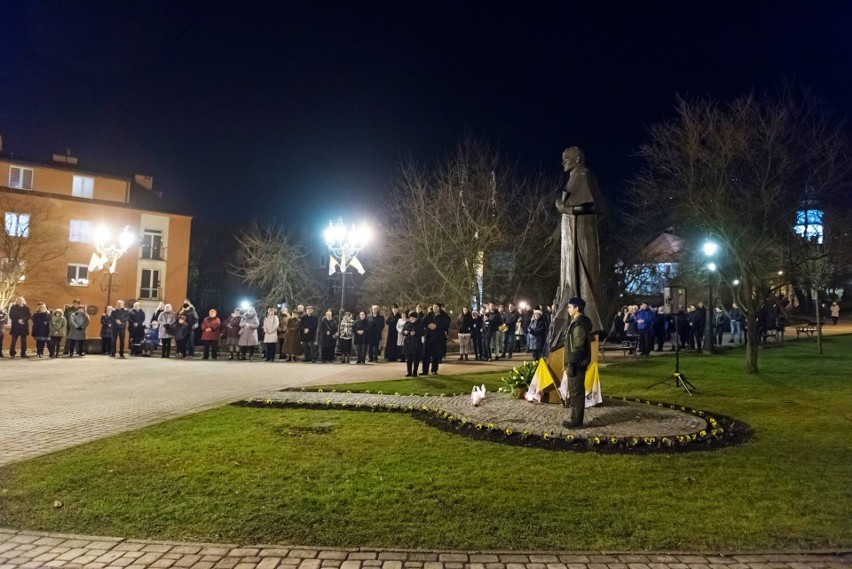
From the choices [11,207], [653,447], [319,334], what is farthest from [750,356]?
[11,207]

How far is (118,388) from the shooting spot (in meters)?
13.1

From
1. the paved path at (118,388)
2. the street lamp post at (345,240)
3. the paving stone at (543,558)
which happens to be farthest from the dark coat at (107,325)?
the paving stone at (543,558)

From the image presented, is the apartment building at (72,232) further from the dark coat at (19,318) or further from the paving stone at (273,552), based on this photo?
the paving stone at (273,552)

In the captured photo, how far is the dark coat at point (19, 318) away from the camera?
Answer: 20.4 meters

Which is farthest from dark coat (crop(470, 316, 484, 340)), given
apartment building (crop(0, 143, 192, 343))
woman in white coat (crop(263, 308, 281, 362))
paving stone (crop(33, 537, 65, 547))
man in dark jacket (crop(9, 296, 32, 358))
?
apartment building (crop(0, 143, 192, 343))

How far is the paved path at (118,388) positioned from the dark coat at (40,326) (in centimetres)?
154

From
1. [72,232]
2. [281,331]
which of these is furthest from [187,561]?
[72,232]

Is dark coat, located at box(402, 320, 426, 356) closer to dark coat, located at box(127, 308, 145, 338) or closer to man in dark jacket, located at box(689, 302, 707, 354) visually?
dark coat, located at box(127, 308, 145, 338)

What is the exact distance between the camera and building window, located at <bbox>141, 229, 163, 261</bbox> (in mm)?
47688

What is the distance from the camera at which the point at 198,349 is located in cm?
2734

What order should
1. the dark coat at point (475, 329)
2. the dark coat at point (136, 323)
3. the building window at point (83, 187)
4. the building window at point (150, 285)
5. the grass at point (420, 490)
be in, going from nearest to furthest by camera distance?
the grass at point (420, 490) < the dark coat at point (475, 329) < the dark coat at point (136, 323) < the building window at point (83, 187) < the building window at point (150, 285)

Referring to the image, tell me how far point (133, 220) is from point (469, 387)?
132 ft

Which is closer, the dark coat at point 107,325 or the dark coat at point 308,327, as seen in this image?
the dark coat at point 308,327

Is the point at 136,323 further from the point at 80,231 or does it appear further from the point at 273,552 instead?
the point at 80,231
